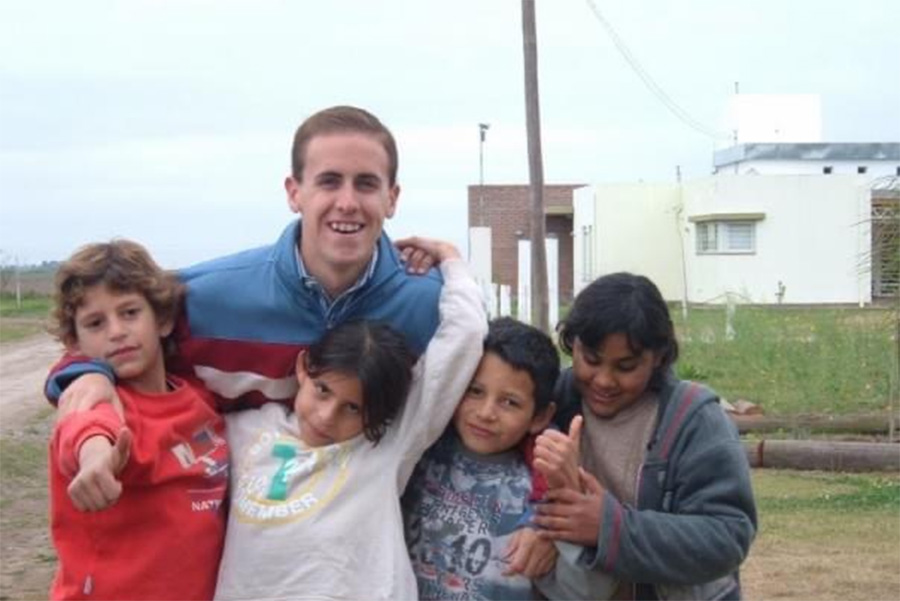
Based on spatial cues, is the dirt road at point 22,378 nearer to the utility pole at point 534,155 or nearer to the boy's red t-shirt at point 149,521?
the utility pole at point 534,155

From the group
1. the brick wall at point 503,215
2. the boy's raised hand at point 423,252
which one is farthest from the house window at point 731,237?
the boy's raised hand at point 423,252

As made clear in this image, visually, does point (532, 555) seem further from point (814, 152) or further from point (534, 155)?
point (814, 152)

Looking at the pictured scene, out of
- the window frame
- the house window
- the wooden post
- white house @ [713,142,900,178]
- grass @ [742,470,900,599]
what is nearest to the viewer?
grass @ [742,470,900,599]

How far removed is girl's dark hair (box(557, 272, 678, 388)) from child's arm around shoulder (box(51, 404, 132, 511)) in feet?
3.04

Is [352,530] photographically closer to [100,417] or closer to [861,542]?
[100,417]

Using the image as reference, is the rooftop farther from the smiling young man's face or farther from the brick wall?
the smiling young man's face

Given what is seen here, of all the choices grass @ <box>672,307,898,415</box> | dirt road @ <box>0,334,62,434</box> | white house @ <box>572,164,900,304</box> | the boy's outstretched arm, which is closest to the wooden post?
grass @ <box>672,307,898,415</box>

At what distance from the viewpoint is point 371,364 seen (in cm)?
297

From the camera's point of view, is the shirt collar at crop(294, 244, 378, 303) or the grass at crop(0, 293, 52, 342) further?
the grass at crop(0, 293, 52, 342)

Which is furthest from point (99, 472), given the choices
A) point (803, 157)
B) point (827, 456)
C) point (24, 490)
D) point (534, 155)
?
point (803, 157)

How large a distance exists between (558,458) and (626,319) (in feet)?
1.09

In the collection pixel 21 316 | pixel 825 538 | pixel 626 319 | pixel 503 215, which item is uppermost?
pixel 503 215

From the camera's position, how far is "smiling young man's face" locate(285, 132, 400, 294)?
3.05 metres

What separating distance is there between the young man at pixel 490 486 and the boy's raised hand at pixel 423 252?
0.28m
